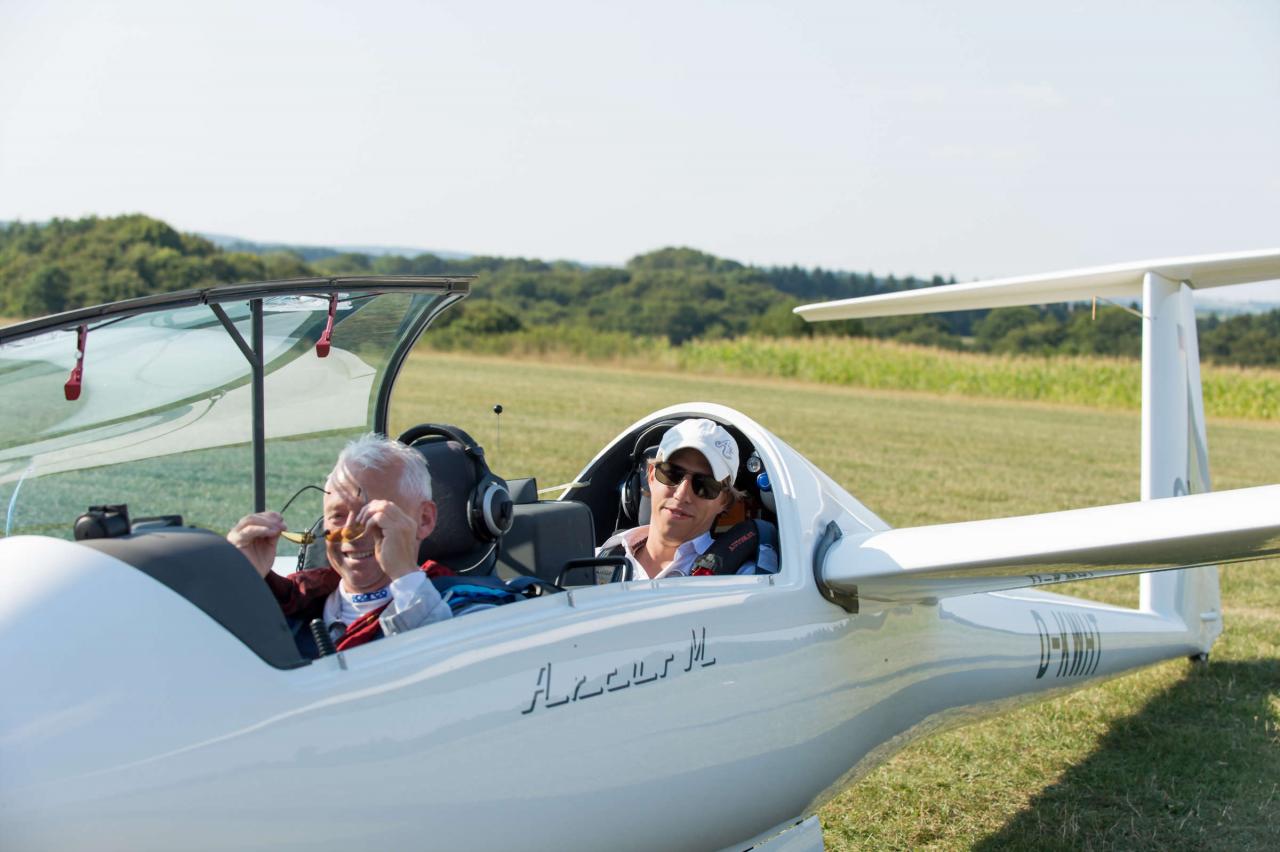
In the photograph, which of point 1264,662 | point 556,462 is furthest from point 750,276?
point 1264,662

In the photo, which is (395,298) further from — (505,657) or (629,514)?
(505,657)

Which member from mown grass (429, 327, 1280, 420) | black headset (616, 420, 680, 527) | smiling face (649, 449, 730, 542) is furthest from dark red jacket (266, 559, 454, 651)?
mown grass (429, 327, 1280, 420)

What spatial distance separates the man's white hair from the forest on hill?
36478 mm

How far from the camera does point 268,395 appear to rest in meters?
4.08

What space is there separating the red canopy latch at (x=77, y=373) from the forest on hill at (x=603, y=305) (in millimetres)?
36065

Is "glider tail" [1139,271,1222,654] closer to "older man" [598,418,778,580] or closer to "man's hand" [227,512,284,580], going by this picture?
"older man" [598,418,778,580]

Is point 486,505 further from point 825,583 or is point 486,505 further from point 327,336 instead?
point 825,583

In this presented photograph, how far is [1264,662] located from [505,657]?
5.94 metres

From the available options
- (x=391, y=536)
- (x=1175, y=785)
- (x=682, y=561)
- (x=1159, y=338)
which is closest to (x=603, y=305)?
(x=1159, y=338)

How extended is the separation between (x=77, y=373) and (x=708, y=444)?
6.35 feet

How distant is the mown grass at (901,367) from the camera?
34719 millimetres

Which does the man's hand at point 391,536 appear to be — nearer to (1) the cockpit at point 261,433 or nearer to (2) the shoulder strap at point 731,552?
(1) the cockpit at point 261,433

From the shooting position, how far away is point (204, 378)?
3.90m

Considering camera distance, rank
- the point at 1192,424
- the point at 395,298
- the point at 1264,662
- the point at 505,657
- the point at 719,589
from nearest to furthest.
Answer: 1. the point at 505,657
2. the point at 719,589
3. the point at 395,298
4. the point at 1192,424
5. the point at 1264,662
